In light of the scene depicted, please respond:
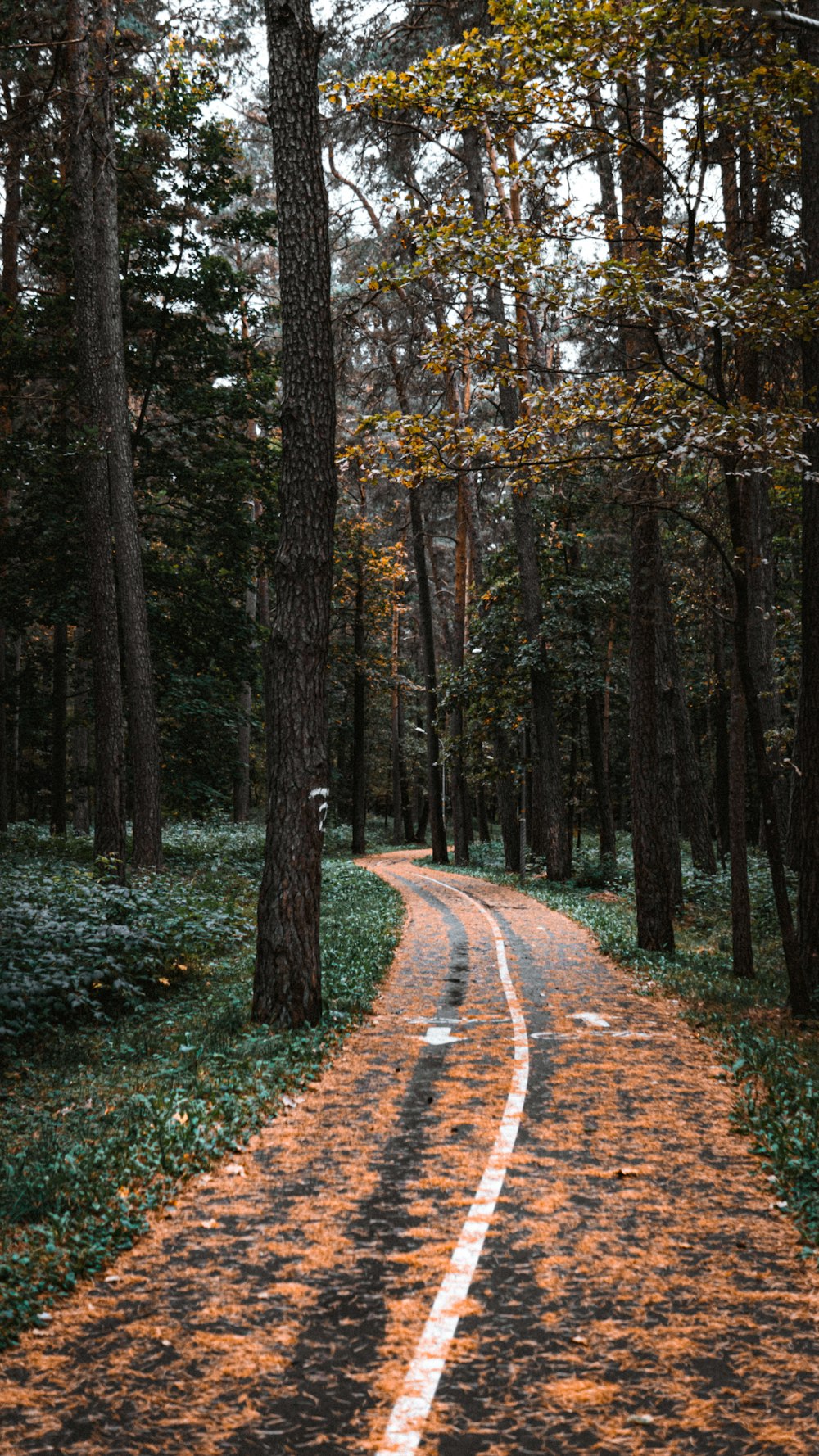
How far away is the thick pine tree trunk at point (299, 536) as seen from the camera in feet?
32.4

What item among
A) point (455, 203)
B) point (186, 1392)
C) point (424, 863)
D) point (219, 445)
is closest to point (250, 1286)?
point (186, 1392)

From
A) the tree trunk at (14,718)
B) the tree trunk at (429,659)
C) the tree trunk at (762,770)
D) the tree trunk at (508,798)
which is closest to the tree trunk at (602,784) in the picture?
the tree trunk at (508,798)

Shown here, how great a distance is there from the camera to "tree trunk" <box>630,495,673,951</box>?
562 inches

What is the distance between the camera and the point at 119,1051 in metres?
9.09

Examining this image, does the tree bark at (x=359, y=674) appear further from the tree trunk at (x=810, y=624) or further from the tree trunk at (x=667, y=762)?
the tree trunk at (x=810, y=624)

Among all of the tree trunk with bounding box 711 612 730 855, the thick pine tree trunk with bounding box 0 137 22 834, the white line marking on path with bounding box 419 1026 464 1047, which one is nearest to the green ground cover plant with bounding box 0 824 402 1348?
the white line marking on path with bounding box 419 1026 464 1047

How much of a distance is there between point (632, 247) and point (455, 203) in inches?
153

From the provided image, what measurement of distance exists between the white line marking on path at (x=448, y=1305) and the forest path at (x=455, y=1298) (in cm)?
2

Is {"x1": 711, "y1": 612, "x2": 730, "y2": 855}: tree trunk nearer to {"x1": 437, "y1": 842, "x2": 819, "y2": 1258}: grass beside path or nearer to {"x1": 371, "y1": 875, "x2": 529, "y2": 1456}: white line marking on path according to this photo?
{"x1": 437, "y1": 842, "x2": 819, "y2": 1258}: grass beside path

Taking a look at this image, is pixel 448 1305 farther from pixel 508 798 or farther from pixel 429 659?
pixel 429 659

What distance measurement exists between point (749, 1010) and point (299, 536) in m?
7.20

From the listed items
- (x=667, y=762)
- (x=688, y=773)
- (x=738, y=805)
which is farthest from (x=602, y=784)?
(x=738, y=805)

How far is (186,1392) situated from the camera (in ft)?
12.5

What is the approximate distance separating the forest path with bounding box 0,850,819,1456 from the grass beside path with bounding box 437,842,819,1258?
201 millimetres
